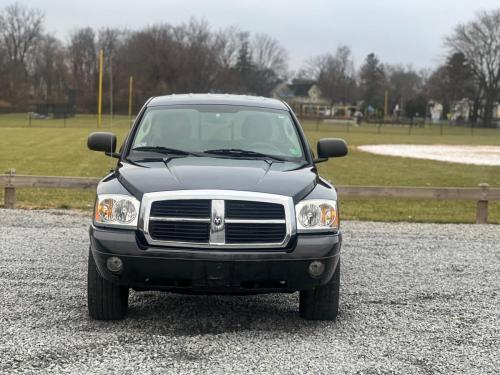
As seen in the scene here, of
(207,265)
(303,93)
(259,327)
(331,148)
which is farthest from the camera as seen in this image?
(303,93)

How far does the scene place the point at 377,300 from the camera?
5.87m

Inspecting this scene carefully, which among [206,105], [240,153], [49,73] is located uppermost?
[49,73]

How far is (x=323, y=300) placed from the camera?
497cm

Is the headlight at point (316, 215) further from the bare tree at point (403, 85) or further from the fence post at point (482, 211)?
the bare tree at point (403, 85)

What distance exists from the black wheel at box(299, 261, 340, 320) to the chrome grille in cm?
71

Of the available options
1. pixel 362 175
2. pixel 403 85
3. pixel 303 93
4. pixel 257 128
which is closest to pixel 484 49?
pixel 403 85

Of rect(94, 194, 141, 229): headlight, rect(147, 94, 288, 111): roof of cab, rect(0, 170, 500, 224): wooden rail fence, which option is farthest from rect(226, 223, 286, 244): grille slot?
rect(0, 170, 500, 224): wooden rail fence

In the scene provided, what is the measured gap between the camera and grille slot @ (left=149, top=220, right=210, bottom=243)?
14.5ft

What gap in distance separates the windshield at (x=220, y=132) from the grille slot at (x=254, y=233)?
1.11 metres

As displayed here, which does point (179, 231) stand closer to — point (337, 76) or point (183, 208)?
point (183, 208)

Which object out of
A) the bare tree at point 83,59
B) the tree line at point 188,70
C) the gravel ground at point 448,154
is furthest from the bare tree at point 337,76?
the gravel ground at point 448,154

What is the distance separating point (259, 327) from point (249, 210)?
3.40ft

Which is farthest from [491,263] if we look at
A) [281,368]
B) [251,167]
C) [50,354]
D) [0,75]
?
[0,75]

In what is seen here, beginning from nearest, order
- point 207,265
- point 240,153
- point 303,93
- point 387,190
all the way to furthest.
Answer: point 207,265, point 240,153, point 387,190, point 303,93
